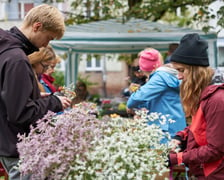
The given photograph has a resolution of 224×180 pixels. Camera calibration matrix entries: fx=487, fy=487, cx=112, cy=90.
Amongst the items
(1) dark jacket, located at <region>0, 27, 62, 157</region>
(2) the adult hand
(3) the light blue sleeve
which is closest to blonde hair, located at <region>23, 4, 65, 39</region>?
(1) dark jacket, located at <region>0, 27, 62, 157</region>

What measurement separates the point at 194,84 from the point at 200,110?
0.19 metres

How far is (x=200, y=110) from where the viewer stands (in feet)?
9.50

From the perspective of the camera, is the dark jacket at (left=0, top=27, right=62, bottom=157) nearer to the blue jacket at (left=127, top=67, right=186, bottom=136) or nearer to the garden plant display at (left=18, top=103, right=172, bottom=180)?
the garden plant display at (left=18, top=103, right=172, bottom=180)

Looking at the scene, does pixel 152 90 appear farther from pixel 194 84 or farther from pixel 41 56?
pixel 194 84

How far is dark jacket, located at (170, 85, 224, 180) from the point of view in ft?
9.07

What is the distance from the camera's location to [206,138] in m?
2.86

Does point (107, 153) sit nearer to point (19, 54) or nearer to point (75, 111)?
point (75, 111)

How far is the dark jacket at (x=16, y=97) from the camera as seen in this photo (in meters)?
2.73

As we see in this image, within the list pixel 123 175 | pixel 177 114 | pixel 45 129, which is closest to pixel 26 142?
pixel 45 129

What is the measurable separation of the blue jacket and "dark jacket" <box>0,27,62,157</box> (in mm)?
1539

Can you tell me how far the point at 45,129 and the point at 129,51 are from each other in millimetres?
8671

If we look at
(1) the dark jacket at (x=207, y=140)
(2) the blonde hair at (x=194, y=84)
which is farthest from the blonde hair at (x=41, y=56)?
(1) the dark jacket at (x=207, y=140)

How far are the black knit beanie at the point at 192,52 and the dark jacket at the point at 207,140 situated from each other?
0.21 metres

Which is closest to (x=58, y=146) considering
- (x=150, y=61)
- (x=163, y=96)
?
(x=163, y=96)
